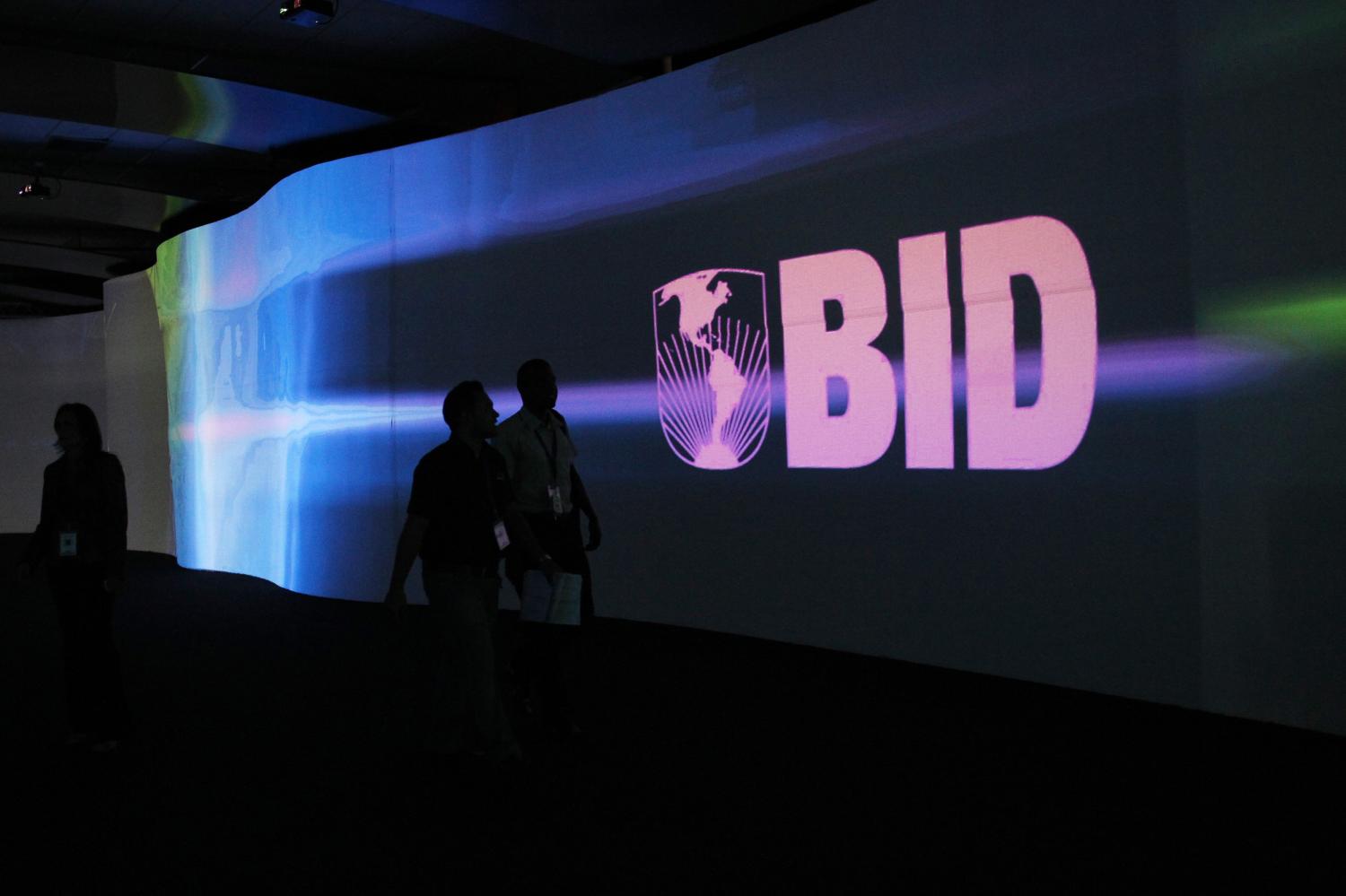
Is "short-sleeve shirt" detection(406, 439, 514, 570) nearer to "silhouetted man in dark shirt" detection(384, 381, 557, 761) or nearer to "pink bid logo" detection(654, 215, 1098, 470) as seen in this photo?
"silhouetted man in dark shirt" detection(384, 381, 557, 761)

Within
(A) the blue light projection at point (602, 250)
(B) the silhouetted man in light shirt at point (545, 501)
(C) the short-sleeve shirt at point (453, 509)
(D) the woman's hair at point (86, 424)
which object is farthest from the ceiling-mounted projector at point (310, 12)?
(C) the short-sleeve shirt at point (453, 509)

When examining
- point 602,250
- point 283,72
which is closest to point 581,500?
point 602,250

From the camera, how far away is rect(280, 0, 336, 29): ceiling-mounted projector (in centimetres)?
809

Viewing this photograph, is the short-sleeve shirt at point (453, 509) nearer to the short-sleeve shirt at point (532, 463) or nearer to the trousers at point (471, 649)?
the trousers at point (471, 649)

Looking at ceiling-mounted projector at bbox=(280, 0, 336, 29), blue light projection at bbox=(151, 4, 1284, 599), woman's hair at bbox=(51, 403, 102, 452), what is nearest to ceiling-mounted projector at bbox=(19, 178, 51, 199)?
blue light projection at bbox=(151, 4, 1284, 599)

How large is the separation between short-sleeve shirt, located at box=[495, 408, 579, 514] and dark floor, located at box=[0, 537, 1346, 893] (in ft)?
3.10

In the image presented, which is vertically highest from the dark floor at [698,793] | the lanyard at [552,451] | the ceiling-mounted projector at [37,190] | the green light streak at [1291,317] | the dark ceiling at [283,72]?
the dark ceiling at [283,72]

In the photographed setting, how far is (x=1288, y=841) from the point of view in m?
3.49

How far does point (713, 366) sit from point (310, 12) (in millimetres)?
3470

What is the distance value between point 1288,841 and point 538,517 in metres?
2.91

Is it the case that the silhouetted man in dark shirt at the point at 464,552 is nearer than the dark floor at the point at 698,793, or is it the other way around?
the dark floor at the point at 698,793

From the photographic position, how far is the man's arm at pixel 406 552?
172 inches

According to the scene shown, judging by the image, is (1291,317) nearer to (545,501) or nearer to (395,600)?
(545,501)

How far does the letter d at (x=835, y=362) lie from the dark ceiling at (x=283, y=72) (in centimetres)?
286
